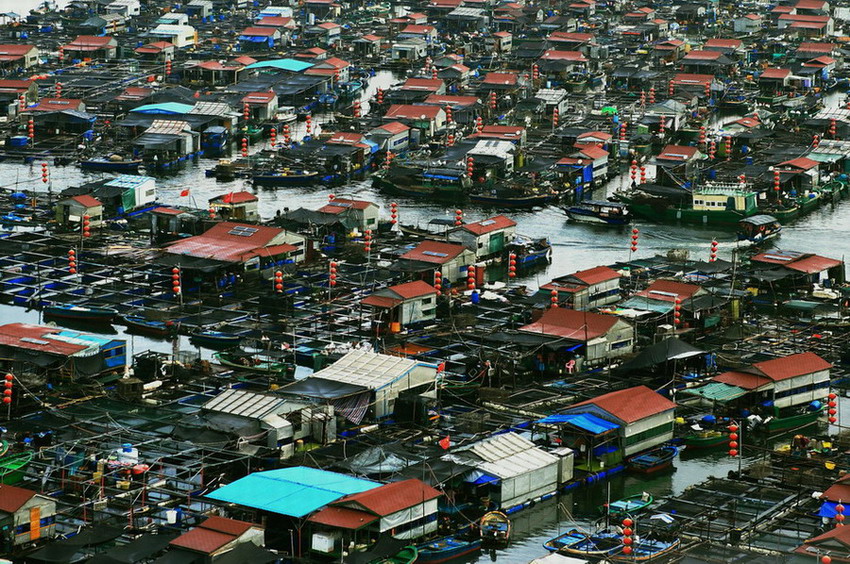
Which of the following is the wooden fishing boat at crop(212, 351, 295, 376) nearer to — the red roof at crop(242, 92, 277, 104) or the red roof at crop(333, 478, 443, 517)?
the red roof at crop(333, 478, 443, 517)

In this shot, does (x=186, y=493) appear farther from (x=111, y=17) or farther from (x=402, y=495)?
(x=111, y=17)

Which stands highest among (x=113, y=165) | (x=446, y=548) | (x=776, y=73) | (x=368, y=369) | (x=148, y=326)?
(x=368, y=369)

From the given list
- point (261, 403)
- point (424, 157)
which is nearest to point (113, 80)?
point (424, 157)

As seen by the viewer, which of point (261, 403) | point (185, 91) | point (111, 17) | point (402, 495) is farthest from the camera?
point (111, 17)

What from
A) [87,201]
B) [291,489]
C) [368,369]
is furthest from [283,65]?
[291,489]

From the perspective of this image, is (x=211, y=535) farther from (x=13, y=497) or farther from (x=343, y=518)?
(x=13, y=497)
